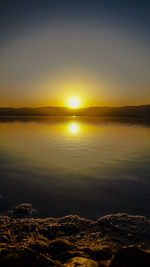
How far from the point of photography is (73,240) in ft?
17.9

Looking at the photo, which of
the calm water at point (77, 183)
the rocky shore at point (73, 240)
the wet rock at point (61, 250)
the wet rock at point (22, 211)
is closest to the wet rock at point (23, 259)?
the rocky shore at point (73, 240)

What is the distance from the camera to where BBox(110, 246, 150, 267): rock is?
3.57m

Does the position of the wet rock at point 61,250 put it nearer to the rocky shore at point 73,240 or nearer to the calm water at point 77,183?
the rocky shore at point 73,240

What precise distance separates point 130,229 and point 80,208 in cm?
226

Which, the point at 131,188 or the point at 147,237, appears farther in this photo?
the point at 131,188

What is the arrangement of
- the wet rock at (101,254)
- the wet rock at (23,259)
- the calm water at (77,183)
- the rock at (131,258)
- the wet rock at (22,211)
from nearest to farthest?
the wet rock at (23,259) → the rock at (131,258) → the wet rock at (101,254) → the wet rock at (22,211) → the calm water at (77,183)

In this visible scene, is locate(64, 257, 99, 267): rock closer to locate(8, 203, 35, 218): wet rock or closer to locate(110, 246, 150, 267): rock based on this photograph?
locate(110, 246, 150, 267): rock

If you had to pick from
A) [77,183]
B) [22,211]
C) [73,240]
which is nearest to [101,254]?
[73,240]

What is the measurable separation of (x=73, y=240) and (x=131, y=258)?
2.27 m

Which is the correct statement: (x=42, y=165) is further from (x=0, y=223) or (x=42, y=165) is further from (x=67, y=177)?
(x=0, y=223)

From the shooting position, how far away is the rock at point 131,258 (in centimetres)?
357

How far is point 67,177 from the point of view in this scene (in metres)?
11.7

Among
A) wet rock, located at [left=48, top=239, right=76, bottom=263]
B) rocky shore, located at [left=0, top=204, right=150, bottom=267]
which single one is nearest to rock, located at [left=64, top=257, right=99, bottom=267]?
rocky shore, located at [left=0, top=204, right=150, bottom=267]

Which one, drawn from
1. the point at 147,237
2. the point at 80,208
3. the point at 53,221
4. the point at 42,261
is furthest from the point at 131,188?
the point at 42,261
